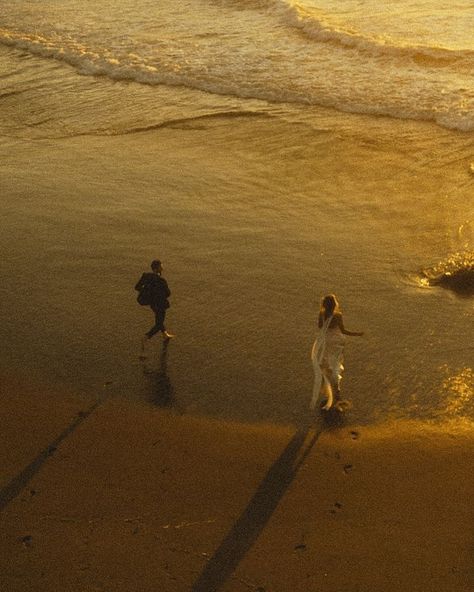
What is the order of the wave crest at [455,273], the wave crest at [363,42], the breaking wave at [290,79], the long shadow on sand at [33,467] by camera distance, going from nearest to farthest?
the long shadow on sand at [33,467] → the wave crest at [455,273] → the breaking wave at [290,79] → the wave crest at [363,42]

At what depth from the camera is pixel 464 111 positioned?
16.7 meters

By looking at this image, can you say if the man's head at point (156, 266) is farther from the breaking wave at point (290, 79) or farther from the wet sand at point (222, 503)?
the breaking wave at point (290, 79)

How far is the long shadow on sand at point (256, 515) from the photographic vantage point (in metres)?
6.03

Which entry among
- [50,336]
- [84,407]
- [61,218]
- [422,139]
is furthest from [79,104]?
[84,407]

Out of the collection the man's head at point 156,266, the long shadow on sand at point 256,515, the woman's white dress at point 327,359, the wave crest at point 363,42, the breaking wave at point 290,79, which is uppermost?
the wave crest at point 363,42

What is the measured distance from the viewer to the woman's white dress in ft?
25.3

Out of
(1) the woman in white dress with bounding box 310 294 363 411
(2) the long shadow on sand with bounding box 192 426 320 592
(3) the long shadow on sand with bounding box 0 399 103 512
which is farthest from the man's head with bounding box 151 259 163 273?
(2) the long shadow on sand with bounding box 192 426 320 592

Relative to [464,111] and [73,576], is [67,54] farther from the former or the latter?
[73,576]

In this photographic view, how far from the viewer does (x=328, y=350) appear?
7801 mm

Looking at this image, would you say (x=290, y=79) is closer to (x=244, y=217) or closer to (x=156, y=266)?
(x=244, y=217)

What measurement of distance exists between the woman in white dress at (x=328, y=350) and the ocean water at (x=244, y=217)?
0.38 m

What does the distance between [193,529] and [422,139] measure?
11736mm

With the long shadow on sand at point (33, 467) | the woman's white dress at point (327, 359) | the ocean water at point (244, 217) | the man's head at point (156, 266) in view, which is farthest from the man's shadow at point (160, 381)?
the woman's white dress at point (327, 359)

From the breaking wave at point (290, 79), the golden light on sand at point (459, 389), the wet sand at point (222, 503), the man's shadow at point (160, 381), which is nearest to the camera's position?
the wet sand at point (222, 503)
